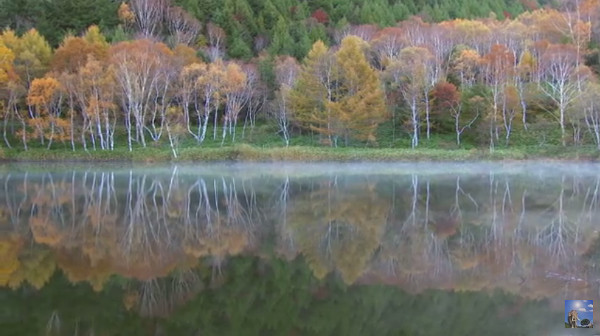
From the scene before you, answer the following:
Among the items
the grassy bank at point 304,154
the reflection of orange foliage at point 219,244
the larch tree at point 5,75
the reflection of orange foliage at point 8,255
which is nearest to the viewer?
the reflection of orange foliage at point 8,255

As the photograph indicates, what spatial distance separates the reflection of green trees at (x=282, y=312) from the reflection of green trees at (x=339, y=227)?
4.53 feet

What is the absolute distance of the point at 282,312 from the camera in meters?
9.61

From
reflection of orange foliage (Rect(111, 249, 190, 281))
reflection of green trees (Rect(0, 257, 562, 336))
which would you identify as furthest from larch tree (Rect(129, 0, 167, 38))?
reflection of green trees (Rect(0, 257, 562, 336))

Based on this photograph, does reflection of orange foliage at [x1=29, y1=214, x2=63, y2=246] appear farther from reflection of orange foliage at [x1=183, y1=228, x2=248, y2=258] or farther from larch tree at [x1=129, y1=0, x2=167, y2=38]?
larch tree at [x1=129, y1=0, x2=167, y2=38]

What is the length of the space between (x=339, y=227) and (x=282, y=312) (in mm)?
7528

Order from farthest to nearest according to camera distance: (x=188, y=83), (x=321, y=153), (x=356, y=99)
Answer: (x=188, y=83) < (x=356, y=99) < (x=321, y=153)

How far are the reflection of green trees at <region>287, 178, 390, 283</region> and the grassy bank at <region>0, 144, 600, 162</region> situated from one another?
1882 cm

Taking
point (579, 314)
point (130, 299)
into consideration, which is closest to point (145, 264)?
Answer: point (130, 299)

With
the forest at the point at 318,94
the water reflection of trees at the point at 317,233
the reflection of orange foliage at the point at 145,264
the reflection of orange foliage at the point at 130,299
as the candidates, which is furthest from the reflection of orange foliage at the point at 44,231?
the forest at the point at 318,94

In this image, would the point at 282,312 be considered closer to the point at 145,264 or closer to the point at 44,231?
the point at 145,264

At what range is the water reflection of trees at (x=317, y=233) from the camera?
11.4 metres

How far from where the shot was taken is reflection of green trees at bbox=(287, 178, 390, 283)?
12688 millimetres

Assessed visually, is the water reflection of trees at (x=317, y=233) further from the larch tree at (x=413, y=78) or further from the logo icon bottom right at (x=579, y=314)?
the larch tree at (x=413, y=78)

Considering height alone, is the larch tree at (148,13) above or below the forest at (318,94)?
above
